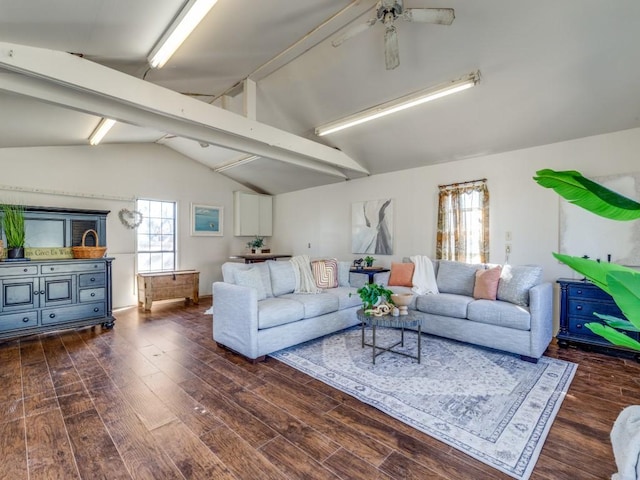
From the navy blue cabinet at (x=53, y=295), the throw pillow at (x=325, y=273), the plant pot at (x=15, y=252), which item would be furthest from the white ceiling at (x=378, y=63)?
the throw pillow at (x=325, y=273)

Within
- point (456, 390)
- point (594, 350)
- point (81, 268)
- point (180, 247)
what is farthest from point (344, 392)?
point (180, 247)

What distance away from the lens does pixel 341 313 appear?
156 inches

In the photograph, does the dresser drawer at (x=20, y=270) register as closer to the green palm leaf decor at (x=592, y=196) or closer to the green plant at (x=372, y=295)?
the green plant at (x=372, y=295)

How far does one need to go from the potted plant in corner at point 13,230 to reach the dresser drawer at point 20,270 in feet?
0.94

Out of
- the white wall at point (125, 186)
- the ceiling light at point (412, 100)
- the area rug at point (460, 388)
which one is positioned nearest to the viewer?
the area rug at point (460, 388)

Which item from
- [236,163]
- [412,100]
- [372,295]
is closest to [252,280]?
[372,295]

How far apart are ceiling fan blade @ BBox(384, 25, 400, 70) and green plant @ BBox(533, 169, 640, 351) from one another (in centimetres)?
207

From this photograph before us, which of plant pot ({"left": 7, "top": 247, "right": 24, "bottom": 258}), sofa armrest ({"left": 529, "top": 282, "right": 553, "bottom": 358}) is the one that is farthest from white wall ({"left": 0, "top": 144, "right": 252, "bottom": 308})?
sofa armrest ({"left": 529, "top": 282, "right": 553, "bottom": 358})

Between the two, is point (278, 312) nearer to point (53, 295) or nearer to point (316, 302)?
point (316, 302)

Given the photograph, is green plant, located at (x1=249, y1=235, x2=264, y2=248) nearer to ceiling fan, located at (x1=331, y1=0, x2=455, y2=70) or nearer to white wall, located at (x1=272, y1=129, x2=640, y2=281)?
white wall, located at (x1=272, y1=129, x2=640, y2=281)

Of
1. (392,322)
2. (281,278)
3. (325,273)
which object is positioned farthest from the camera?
(325,273)

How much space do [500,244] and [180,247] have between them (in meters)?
5.85

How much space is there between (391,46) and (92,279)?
465 cm

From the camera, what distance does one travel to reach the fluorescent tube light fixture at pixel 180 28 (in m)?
2.02
